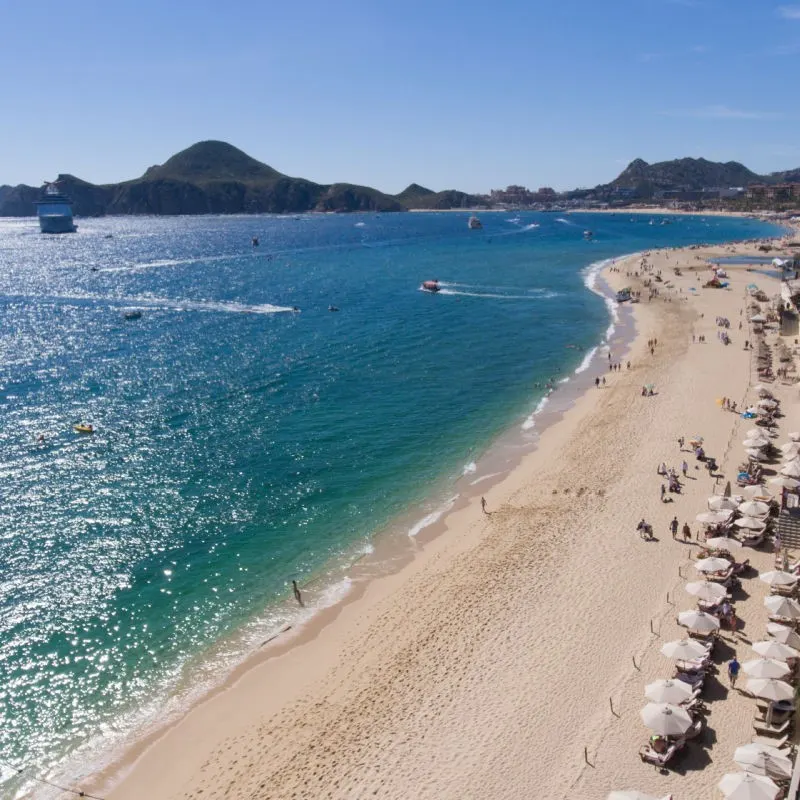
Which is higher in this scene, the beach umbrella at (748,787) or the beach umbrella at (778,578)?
the beach umbrella at (778,578)

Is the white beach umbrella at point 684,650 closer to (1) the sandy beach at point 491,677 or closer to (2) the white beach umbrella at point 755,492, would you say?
(1) the sandy beach at point 491,677

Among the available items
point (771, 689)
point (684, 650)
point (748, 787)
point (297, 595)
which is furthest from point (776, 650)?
point (297, 595)

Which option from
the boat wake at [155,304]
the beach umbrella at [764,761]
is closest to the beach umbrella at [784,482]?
the beach umbrella at [764,761]

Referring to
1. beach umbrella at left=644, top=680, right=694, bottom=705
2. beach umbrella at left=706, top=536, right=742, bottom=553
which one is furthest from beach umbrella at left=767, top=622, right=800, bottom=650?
beach umbrella at left=706, top=536, right=742, bottom=553

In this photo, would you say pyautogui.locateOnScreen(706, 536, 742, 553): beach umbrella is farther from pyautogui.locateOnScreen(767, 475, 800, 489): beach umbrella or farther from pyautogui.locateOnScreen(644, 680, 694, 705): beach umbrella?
pyautogui.locateOnScreen(644, 680, 694, 705): beach umbrella

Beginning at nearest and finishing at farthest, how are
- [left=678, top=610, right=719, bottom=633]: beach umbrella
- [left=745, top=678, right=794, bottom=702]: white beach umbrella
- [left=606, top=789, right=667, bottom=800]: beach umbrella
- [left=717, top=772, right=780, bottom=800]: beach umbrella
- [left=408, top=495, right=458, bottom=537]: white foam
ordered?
[left=717, top=772, right=780, bottom=800]: beach umbrella < [left=606, top=789, right=667, bottom=800]: beach umbrella < [left=745, top=678, right=794, bottom=702]: white beach umbrella < [left=678, top=610, right=719, bottom=633]: beach umbrella < [left=408, top=495, right=458, bottom=537]: white foam

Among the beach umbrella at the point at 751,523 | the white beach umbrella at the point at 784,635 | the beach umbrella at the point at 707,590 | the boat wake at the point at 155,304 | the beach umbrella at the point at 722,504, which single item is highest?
the boat wake at the point at 155,304

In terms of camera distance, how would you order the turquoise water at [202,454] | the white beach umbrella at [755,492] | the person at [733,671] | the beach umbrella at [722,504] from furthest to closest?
1. the white beach umbrella at [755,492]
2. the beach umbrella at [722,504]
3. the turquoise water at [202,454]
4. the person at [733,671]
